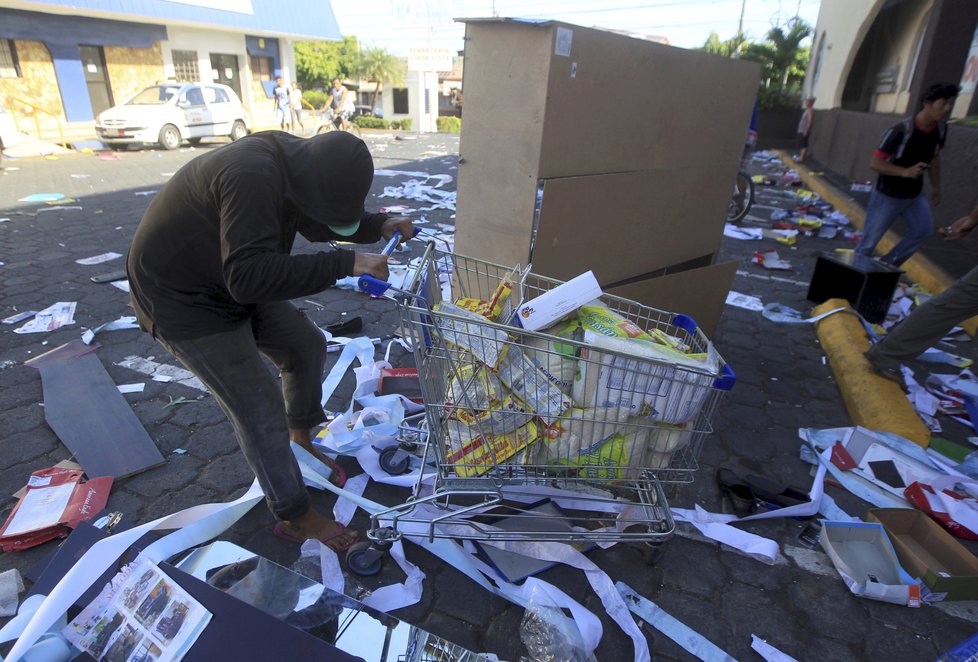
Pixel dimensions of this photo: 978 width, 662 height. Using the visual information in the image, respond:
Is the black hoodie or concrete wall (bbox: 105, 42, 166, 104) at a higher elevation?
concrete wall (bbox: 105, 42, 166, 104)

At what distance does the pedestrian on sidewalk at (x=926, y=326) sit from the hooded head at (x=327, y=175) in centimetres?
376

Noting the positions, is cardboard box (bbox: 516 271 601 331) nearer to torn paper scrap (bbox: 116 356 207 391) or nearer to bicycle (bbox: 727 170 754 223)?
torn paper scrap (bbox: 116 356 207 391)

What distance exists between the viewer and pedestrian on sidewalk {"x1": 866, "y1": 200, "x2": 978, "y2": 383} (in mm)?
3484

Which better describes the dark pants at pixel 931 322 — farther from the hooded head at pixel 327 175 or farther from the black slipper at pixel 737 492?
the hooded head at pixel 327 175

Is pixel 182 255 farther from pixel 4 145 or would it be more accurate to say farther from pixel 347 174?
pixel 4 145

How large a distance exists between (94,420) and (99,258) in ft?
12.4

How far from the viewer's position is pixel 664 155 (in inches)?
151

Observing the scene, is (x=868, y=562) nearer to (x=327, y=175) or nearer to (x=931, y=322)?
(x=931, y=322)

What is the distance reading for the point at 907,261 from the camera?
6.46 meters

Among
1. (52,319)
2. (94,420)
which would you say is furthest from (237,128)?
(94,420)

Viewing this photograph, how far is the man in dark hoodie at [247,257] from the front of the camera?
174 centimetres

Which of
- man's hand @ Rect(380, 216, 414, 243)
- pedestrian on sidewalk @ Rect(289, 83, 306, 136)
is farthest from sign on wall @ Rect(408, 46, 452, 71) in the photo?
man's hand @ Rect(380, 216, 414, 243)

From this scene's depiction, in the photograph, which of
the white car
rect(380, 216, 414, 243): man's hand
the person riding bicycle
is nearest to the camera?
rect(380, 216, 414, 243): man's hand

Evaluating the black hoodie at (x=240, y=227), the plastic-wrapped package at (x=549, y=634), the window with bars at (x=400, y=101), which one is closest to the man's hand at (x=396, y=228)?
the black hoodie at (x=240, y=227)
